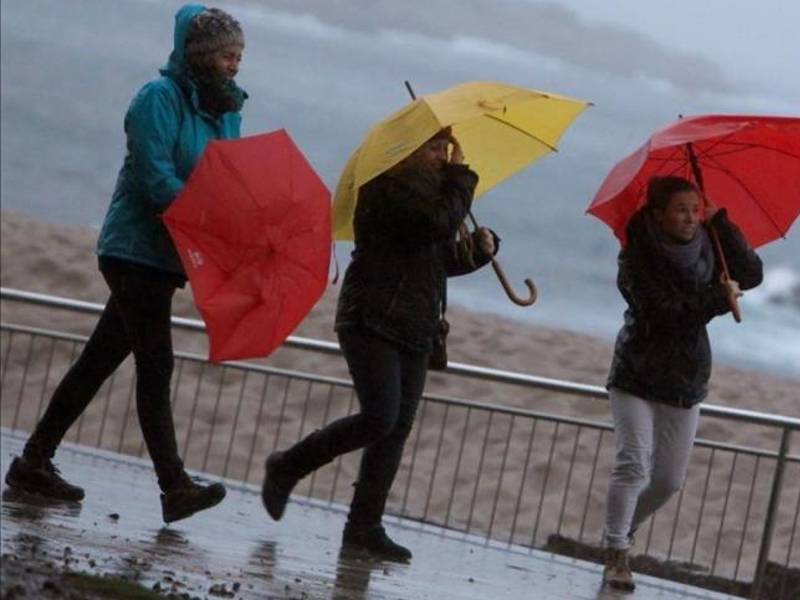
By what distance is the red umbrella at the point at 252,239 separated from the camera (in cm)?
1046

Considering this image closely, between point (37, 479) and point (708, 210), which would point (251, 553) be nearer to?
point (37, 479)

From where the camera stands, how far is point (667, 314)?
36.9 feet

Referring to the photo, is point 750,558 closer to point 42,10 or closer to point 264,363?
point 264,363

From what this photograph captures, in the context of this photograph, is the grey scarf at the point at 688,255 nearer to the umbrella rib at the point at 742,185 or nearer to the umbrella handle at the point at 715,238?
the umbrella handle at the point at 715,238

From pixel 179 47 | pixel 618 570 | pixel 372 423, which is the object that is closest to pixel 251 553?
pixel 372 423

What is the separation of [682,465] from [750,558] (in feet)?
28.6

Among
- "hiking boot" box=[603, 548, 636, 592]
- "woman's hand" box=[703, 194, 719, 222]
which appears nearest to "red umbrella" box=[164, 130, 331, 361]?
"woman's hand" box=[703, 194, 719, 222]

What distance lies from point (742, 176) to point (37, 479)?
10.7ft

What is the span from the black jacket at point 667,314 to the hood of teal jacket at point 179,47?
6.74 ft

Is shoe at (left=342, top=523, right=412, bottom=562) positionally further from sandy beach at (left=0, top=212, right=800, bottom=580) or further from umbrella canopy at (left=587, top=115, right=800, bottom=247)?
sandy beach at (left=0, top=212, right=800, bottom=580)

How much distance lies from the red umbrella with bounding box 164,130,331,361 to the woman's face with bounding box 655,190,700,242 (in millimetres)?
1424

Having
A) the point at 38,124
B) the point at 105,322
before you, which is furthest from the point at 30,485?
the point at 38,124

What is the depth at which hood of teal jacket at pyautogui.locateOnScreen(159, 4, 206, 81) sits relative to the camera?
10.5 meters

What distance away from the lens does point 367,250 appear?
1088 centimetres
